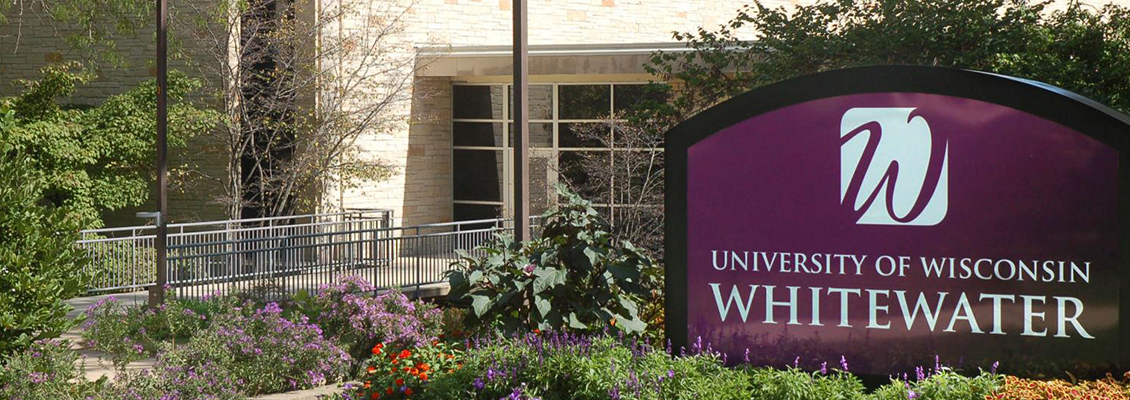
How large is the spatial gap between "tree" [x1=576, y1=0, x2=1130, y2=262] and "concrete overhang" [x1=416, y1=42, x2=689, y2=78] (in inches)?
162

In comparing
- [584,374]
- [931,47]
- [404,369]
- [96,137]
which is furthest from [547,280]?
[96,137]

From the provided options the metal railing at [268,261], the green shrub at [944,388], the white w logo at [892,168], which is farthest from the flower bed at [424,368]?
the metal railing at [268,261]

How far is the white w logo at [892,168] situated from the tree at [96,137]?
17429mm

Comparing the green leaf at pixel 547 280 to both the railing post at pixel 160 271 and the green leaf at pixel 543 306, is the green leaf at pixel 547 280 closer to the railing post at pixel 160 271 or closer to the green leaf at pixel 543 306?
the green leaf at pixel 543 306

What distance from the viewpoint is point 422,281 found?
59.7 ft

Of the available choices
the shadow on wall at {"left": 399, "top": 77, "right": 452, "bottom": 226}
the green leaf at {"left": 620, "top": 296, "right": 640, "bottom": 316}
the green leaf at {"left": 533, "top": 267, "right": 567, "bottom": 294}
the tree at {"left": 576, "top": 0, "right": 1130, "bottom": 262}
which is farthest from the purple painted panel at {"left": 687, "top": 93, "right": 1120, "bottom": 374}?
the shadow on wall at {"left": 399, "top": 77, "right": 452, "bottom": 226}

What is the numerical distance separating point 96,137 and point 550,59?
835 centimetres

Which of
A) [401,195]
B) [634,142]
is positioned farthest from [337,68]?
[634,142]

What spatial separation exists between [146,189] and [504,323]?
16.8m

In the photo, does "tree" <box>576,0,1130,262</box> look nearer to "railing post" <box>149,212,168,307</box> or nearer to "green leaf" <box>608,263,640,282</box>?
"railing post" <box>149,212,168,307</box>

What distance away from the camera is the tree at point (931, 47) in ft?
48.1

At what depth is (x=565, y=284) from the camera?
810 centimetres

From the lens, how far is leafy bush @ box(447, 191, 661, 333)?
8.05 metres

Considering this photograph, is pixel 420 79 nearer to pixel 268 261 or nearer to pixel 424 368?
pixel 268 261
